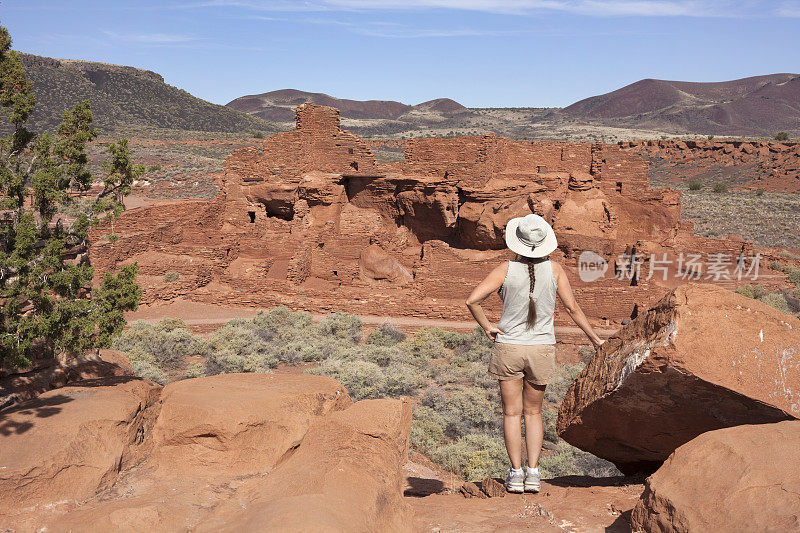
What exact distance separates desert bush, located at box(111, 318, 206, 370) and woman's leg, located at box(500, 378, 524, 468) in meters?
9.06

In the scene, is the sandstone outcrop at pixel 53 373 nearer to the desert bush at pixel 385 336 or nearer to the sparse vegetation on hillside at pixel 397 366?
the sparse vegetation on hillside at pixel 397 366

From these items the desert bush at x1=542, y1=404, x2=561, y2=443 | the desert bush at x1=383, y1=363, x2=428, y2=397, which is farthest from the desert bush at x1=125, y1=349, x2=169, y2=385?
the desert bush at x1=542, y1=404, x2=561, y2=443

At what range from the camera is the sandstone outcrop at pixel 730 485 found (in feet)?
9.30

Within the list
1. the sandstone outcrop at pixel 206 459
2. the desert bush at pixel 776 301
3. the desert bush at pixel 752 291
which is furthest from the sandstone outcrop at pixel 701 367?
the desert bush at pixel 752 291

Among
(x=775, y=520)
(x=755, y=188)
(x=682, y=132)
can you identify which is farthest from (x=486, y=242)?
(x=682, y=132)

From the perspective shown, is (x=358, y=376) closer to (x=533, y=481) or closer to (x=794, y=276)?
(x=533, y=481)

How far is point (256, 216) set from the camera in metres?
20.4

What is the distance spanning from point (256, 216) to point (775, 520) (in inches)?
758

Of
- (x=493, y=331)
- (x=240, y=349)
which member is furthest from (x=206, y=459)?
(x=240, y=349)

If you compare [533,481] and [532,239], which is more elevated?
[532,239]

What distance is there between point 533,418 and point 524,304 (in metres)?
1.02

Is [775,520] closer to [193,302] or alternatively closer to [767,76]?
[193,302]

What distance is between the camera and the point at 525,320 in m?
4.69

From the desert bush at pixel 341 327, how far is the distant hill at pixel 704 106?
120168 millimetres
